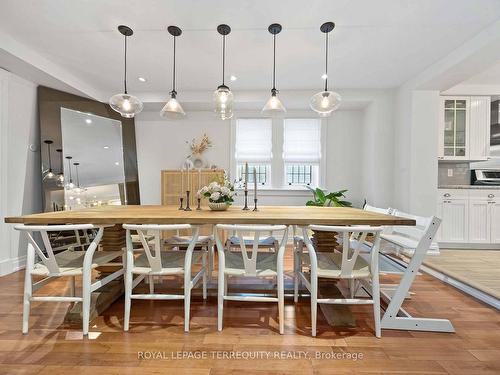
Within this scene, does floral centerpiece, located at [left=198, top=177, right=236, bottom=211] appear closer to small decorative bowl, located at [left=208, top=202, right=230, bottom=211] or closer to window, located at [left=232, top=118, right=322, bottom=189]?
small decorative bowl, located at [left=208, top=202, right=230, bottom=211]

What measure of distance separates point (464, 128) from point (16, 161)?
6.59 metres

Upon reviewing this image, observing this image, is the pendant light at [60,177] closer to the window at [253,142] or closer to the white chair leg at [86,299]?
the white chair leg at [86,299]

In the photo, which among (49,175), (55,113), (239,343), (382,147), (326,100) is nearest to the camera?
(239,343)

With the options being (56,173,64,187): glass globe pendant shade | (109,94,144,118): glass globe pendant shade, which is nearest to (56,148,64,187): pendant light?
(56,173,64,187): glass globe pendant shade

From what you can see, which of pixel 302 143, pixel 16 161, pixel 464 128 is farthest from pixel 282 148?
pixel 16 161

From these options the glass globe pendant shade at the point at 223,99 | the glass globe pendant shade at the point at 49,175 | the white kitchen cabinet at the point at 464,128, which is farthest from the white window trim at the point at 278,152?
the glass globe pendant shade at the point at 49,175

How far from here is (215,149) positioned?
186 inches

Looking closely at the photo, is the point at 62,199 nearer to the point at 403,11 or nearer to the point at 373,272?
the point at 373,272

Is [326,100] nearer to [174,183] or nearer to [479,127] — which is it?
[174,183]

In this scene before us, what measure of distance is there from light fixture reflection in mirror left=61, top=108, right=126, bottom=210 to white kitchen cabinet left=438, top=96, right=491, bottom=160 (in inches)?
216

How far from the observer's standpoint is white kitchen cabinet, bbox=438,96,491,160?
389 cm

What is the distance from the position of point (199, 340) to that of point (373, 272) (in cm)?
134

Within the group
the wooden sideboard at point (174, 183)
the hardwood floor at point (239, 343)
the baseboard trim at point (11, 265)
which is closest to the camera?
the hardwood floor at point (239, 343)

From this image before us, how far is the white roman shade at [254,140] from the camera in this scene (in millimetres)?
4727
